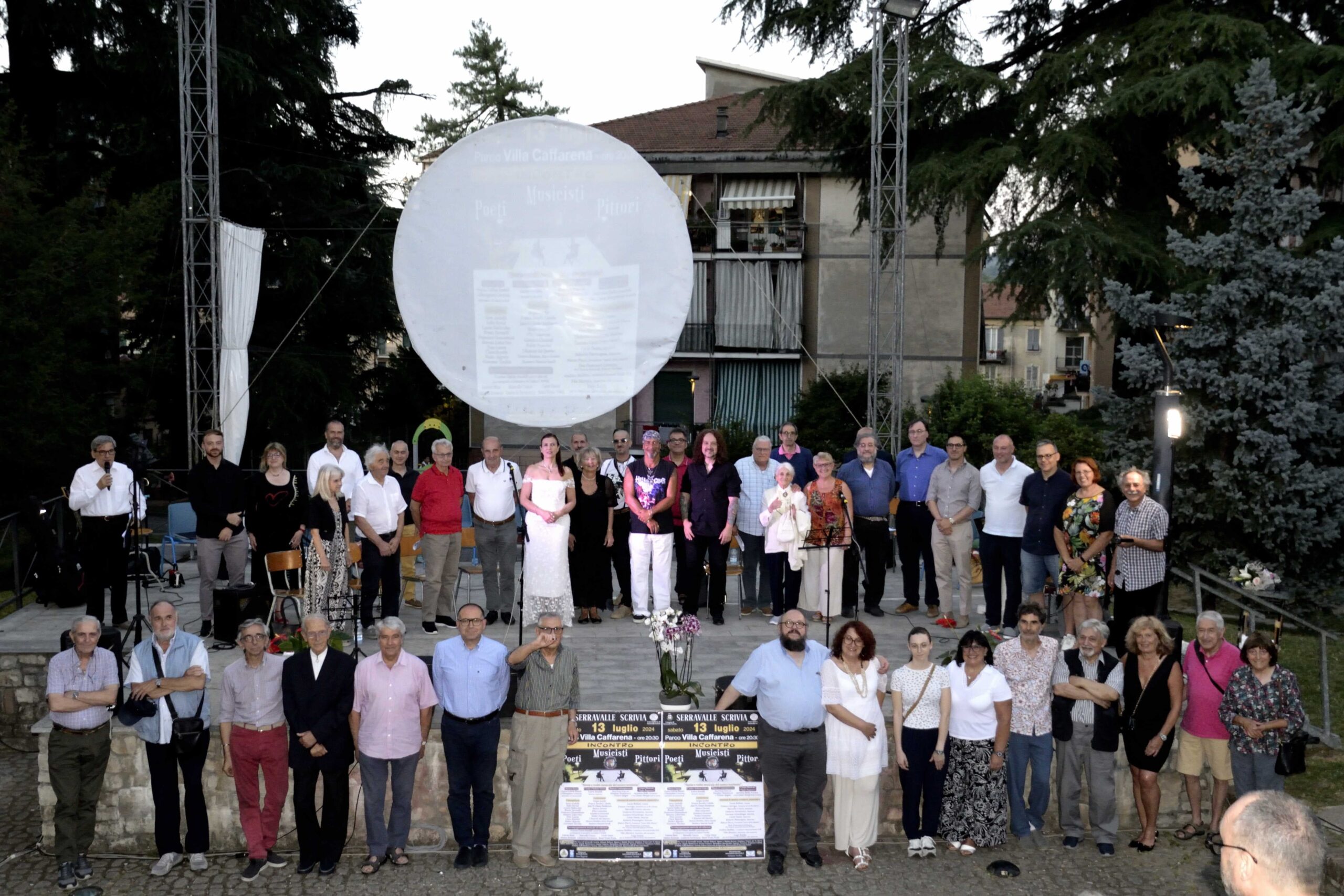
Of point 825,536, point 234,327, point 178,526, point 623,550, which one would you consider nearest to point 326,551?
point 623,550

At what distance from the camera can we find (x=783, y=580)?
417 inches

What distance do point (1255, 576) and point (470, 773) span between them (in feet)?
28.0

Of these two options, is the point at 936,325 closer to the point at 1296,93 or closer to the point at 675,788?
the point at 1296,93

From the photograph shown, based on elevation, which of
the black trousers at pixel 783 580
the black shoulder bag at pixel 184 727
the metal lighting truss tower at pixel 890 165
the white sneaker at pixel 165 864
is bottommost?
the white sneaker at pixel 165 864

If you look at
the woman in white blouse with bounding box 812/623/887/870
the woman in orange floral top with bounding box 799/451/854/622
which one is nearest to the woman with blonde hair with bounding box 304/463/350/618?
the woman in orange floral top with bounding box 799/451/854/622

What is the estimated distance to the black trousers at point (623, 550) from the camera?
10.8 meters

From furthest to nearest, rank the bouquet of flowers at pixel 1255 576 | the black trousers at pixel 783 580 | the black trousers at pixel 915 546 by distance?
the bouquet of flowers at pixel 1255 576 → the black trousers at pixel 915 546 → the black trousers at pixel 783 580

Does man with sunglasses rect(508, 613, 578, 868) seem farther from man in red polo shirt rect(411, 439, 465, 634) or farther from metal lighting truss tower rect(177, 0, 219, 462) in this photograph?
metal lighting truss tower rect(177, 0, 219, 462)

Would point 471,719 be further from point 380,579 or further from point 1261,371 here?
point 1261,371

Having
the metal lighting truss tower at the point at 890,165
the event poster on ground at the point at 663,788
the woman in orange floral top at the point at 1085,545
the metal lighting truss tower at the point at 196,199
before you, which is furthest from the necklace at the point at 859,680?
the metal lighting truss tower at the point at 196,199

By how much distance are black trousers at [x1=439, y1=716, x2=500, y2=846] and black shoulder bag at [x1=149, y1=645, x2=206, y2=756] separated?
1.52m

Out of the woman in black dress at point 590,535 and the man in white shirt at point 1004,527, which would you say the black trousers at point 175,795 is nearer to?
the woman in black dress at point 590,535

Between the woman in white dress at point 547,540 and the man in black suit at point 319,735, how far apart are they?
269 cm

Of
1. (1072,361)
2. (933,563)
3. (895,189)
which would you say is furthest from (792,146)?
(1072,361)
